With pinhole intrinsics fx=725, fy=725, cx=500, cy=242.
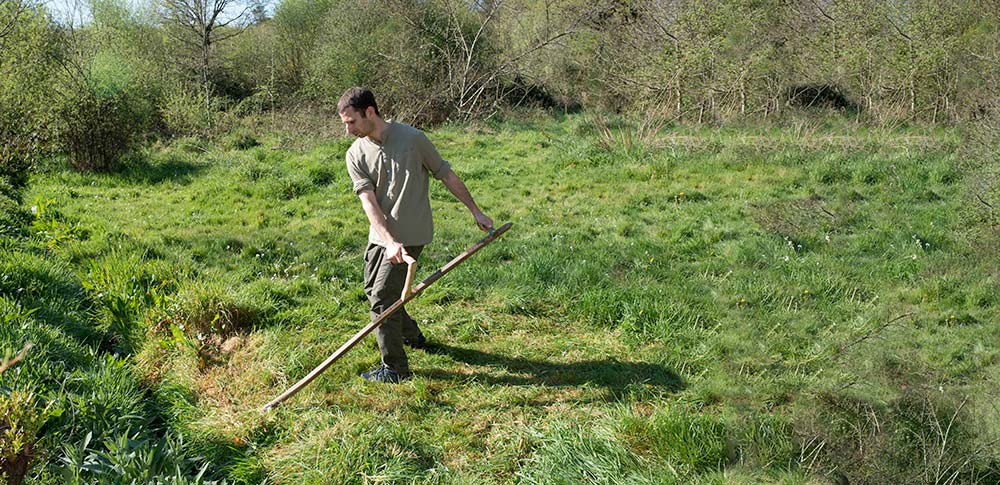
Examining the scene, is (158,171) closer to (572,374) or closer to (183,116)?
(183,116)

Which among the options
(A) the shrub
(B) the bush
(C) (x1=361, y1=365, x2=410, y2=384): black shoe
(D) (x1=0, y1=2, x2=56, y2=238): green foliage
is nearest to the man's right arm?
(C) (x1=361, y1=365, x2=410, y2=384): black shoe

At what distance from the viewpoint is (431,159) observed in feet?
14.7


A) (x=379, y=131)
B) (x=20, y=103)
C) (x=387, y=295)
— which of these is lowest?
(x=387, y=295)

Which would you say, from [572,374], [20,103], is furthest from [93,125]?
[572,374]

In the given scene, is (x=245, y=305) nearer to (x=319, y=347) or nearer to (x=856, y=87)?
(x=319, y=347)

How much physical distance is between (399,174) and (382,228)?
14.5 inches

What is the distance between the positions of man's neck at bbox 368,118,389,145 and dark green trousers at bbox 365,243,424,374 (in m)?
0.67

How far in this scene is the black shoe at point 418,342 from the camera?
5.21m

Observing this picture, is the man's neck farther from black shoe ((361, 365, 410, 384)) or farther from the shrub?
the shrub

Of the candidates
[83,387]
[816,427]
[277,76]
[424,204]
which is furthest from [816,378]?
[277,76]

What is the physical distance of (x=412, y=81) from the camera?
1750 centimetres

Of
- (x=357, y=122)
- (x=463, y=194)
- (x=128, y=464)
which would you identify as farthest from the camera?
(x=463, y=194)

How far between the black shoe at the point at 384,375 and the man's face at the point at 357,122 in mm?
1534

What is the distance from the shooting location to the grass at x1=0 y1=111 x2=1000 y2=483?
3732 millimetres
